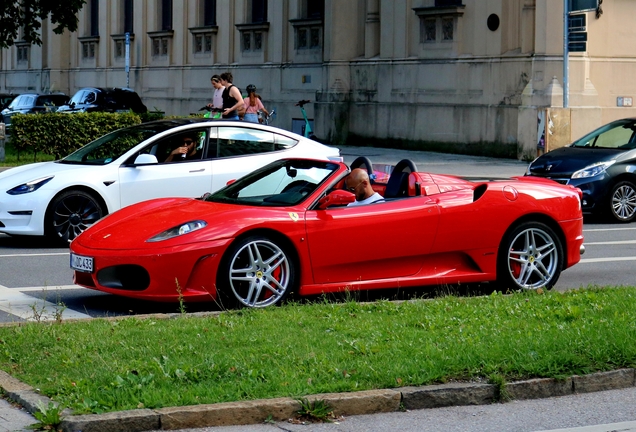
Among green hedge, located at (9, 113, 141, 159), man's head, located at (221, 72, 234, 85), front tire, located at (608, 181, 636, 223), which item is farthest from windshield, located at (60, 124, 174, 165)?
green hedge, located at (9, 113, 141, 159)

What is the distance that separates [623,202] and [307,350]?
1106cm

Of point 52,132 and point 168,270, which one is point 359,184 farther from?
point 52,132

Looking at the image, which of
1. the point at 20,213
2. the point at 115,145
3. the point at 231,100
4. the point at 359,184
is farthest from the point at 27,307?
the point at 231,100

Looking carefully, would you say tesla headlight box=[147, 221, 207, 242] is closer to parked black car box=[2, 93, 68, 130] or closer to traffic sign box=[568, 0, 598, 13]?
traffic sign box=[568, 0, 598, 13]

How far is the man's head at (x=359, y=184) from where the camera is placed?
9.62 m

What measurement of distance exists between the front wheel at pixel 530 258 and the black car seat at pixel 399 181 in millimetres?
978

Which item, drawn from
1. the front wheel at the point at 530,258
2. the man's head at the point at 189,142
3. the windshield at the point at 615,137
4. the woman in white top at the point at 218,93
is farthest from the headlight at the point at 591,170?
the woman in white top at the point at 218,93

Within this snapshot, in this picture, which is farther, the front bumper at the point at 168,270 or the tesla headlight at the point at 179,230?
the tesla headlight at the point at 179,230

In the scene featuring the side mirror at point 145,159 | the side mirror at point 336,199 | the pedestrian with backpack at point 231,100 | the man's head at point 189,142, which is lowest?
the side mirror at point 336,199

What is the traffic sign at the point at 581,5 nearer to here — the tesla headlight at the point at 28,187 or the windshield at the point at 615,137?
the windshield at the point at 615,137

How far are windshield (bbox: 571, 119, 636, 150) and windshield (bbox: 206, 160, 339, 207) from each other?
892 centimetres

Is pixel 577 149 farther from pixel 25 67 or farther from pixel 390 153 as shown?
pixel 25 67

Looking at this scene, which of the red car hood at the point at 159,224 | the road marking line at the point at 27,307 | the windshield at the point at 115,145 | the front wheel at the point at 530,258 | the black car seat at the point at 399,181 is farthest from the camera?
the windshield at the point at 115,145

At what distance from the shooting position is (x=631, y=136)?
57.9 feet
